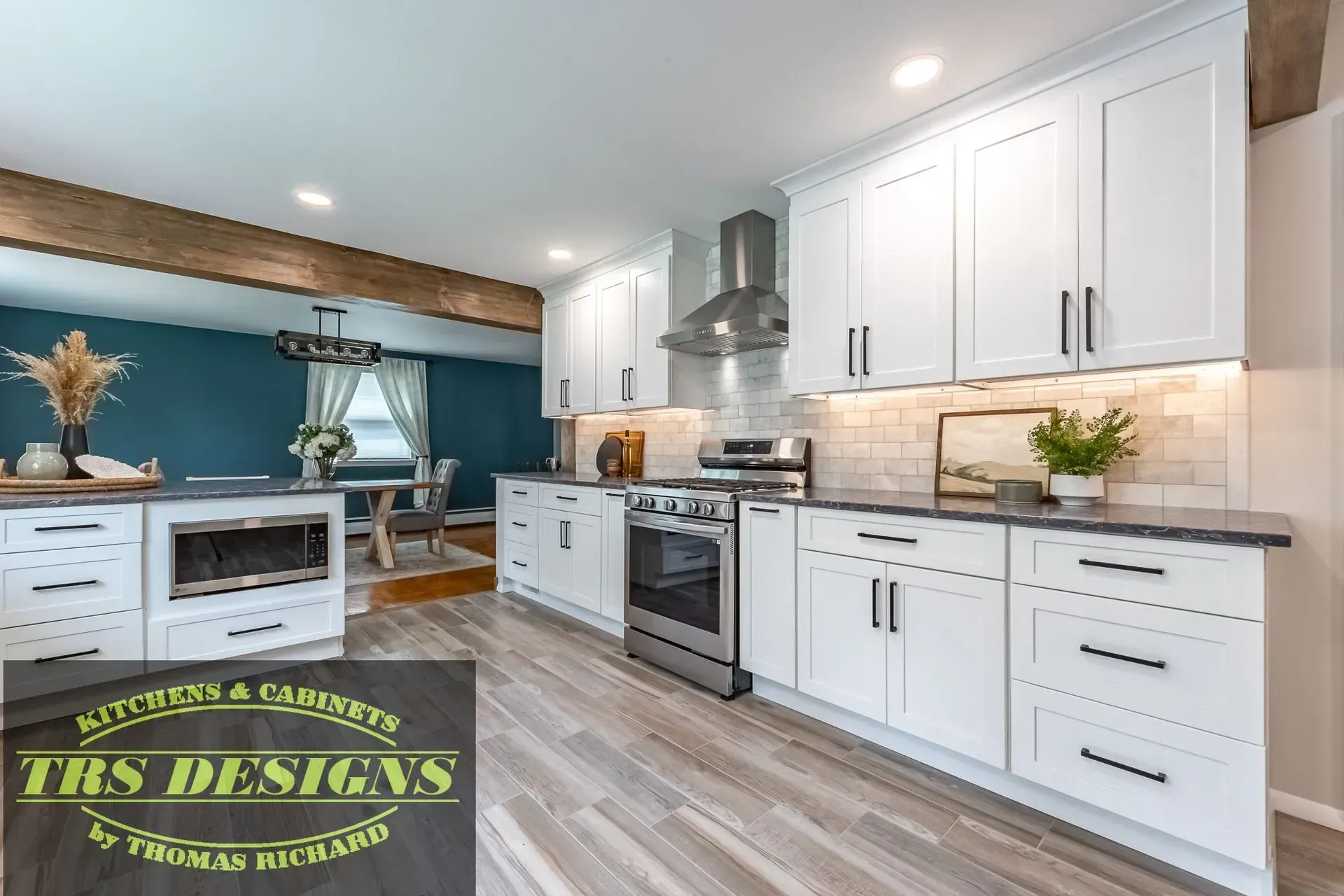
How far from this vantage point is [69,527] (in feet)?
7.66

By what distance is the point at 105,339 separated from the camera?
5.80 m

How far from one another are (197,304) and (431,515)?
291cm

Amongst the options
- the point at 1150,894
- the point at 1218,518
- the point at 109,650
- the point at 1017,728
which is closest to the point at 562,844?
the point at 1017,728

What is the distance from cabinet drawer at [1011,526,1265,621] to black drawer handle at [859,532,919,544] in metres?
0.33

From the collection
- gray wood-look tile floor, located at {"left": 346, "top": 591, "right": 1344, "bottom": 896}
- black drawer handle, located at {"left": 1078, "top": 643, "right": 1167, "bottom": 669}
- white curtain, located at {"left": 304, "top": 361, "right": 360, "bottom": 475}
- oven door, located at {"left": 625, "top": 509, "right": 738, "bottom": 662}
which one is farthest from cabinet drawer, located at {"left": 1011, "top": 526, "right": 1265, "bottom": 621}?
white curtain, located at {"left": 304, "top": 361, "right": 360, "bottom": 475}

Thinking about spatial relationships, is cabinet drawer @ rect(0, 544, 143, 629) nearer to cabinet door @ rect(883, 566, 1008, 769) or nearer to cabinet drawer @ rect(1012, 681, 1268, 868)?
cabinet door @ rect(883, 566, 1008, 769)

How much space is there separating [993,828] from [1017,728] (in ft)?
0.97

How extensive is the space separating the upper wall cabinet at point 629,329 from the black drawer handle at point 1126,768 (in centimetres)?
253

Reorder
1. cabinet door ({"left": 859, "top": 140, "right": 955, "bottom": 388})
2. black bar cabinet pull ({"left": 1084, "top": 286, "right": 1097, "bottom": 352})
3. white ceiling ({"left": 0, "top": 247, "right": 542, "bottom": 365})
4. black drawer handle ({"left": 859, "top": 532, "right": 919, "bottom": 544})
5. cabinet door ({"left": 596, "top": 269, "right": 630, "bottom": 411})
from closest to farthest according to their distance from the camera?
black bar cabinet pull ({"left": 1084, "top": 286, "right": 1097, "bottom": 352}) < black drawer handle ({"left": 859, "top": 532, "right": 919, "bottom": 544}) < cabinet door ({"left": 859, "top": 140, "right": 955, "bottom": 388}) < cabinet door ({"left": 596, "top": 269, "right": 630, "bottom": 411}) < white ceiling ({"left": 0, "top": 247, "right": 542, "bottom": 365})

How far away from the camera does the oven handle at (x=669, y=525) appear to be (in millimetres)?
2615

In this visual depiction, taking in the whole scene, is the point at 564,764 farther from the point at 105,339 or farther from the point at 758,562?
the point at 105,339

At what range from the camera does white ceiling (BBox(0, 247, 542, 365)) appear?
429 centimetres

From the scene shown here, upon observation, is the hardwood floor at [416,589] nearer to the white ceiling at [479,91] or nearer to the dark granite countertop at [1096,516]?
the white ceiling at [479,91]

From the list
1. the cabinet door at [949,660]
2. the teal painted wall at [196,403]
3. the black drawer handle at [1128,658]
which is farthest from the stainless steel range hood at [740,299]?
the teal painted wall at [196,403]
